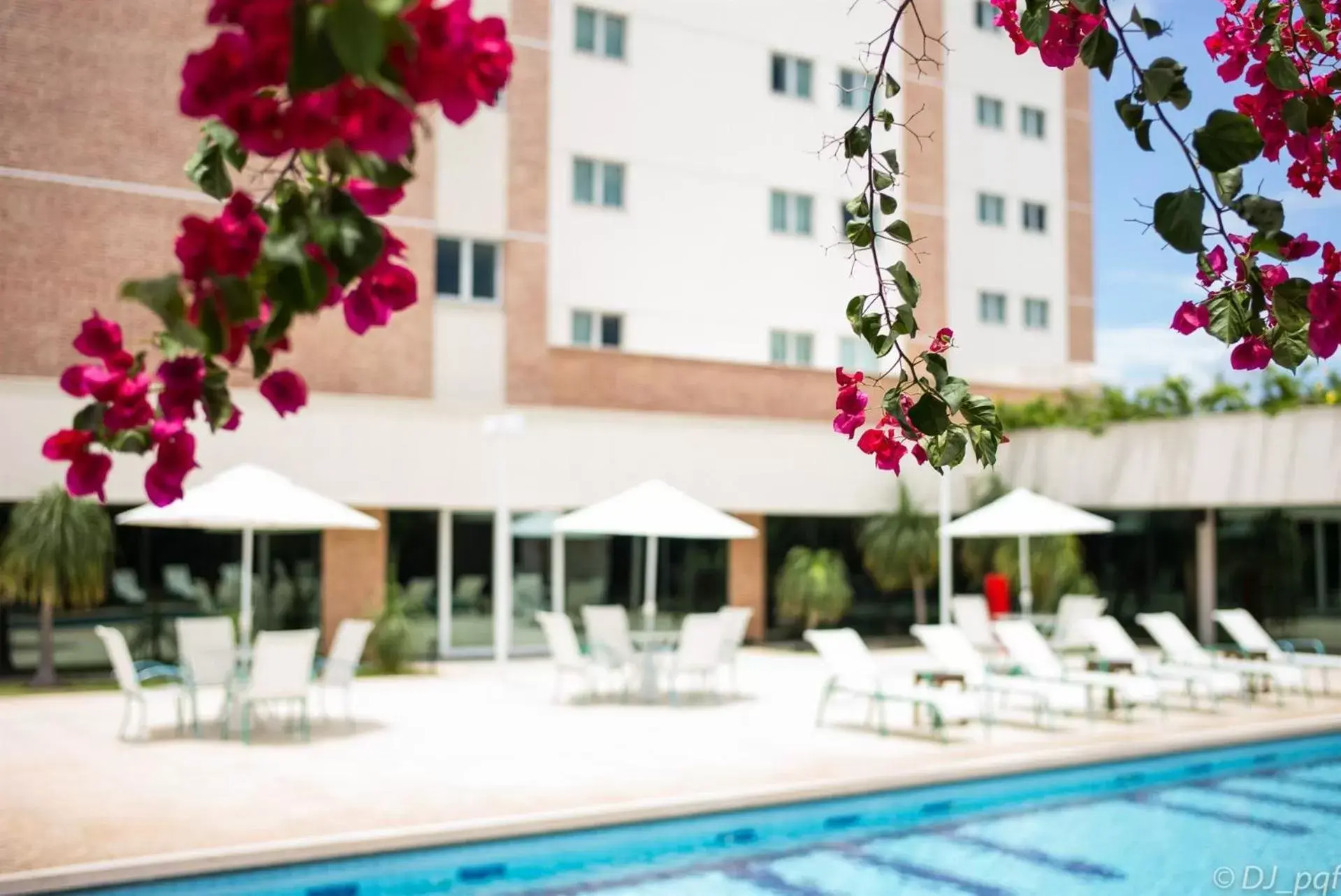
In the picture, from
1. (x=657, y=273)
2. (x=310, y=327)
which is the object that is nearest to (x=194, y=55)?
(x=310, y=327)

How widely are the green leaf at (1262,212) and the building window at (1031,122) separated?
30.6 m

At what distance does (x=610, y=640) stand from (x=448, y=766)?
205 inches

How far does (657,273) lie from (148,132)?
29.0ft

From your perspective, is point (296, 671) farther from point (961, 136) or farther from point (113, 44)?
point (961, 136)

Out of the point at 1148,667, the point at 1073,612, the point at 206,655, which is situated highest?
the point at 1073,612

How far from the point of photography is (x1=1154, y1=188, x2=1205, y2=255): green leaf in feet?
5.21

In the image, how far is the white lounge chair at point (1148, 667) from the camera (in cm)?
1436

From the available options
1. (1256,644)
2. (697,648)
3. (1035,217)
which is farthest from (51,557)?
(1035,217)

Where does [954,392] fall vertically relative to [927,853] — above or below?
above

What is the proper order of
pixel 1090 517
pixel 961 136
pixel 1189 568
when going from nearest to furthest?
pixel 1090 517 → pixel 1189 568 → pixel 961 136

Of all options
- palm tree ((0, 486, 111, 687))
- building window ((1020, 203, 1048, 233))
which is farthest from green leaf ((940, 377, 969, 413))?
building window ((1020, 203, 1048, 233))

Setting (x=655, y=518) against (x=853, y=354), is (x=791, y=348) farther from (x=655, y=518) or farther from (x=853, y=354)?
(x=655, y=518)

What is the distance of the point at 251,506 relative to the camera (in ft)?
42.6

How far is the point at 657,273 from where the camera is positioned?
79.7 ft
